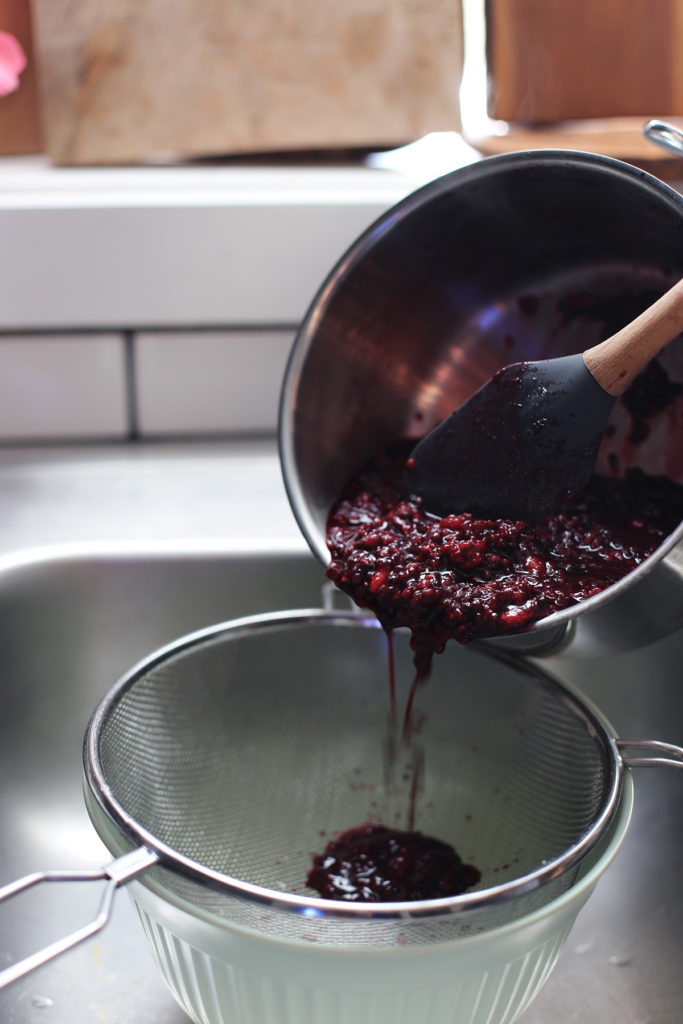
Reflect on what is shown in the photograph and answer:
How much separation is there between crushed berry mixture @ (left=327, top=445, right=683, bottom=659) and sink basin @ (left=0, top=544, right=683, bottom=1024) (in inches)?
2.5

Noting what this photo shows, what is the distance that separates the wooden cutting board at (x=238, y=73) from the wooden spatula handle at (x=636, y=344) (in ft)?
1.81

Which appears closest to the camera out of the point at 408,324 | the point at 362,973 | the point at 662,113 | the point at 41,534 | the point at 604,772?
the point at 362,973

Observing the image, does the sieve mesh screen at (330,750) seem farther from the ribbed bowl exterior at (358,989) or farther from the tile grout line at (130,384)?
the tile grout line at (130,384)

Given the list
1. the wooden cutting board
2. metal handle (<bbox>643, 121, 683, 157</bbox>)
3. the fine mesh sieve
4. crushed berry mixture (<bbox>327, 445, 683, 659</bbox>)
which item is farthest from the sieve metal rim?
the wooden cutting board

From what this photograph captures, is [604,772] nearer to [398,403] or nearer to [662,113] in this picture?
[398,403]

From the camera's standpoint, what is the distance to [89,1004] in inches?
25.7

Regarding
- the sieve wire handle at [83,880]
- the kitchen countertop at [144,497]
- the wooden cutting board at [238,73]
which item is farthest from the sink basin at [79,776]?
the wooden cutting board at [238,73]

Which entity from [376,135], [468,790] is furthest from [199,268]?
[468,790]

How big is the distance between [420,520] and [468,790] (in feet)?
0.85

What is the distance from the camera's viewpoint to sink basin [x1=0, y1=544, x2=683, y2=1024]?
2.18 ft

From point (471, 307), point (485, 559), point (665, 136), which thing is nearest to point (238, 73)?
point (471, 307)

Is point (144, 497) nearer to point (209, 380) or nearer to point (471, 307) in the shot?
point (209, 380)

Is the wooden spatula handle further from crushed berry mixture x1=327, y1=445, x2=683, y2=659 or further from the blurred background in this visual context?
the blurred background

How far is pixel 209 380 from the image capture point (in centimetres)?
104
